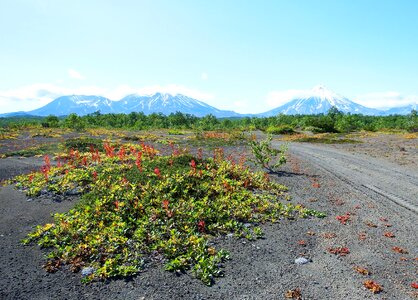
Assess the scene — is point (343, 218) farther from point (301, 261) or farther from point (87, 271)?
point (87, 271)

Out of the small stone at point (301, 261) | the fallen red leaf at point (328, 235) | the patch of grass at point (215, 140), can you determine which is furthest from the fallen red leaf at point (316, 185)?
the patch of grass at point (215, 140)

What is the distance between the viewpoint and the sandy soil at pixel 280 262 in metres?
6.79

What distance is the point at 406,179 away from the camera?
58.7 feet

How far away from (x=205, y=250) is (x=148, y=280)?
187cm

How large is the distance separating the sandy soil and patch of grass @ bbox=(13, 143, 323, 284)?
391 mm

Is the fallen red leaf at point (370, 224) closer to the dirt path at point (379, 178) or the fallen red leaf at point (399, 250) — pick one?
the fallen red leaf at point (399, 250)

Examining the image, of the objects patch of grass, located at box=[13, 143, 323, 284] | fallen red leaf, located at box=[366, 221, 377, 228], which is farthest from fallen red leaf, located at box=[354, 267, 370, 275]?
fallen red leaf, located at box=[366, 221, 377, 228]

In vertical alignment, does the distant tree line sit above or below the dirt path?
above

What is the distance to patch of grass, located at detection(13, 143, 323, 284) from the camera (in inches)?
319

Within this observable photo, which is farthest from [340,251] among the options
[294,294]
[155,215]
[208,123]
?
[208,123]

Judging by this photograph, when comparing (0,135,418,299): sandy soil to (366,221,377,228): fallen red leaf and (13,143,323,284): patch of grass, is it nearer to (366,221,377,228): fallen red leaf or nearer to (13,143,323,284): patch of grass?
(366,221,377,228): fallen red leaf

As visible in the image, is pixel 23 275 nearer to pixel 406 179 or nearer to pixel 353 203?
pixel 353 203

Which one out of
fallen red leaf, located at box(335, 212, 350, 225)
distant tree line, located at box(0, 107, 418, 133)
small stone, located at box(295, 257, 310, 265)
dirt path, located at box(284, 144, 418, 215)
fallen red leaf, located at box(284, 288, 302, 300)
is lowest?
fallen red leaf, located at box(284, 288, 302, 300)

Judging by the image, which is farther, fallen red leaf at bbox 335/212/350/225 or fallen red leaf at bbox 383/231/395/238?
fallen red leaf at bbox 335/212/350/225
